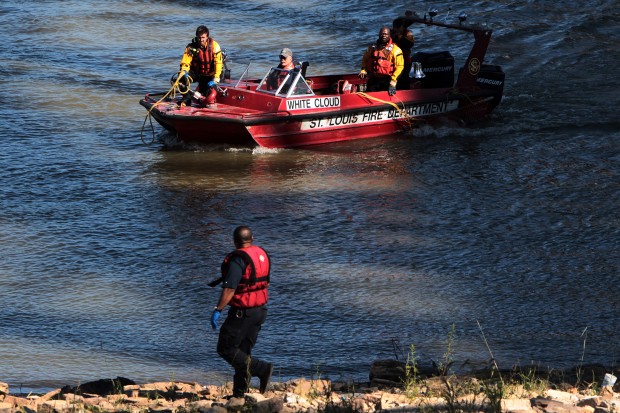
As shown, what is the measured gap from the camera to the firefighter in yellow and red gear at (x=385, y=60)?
17891 millimetres

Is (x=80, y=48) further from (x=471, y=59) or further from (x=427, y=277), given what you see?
(x=427, y=277)

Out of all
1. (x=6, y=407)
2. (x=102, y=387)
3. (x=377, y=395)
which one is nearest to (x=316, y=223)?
(x=102, y=387)

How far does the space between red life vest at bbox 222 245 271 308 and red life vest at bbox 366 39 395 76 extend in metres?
10.4

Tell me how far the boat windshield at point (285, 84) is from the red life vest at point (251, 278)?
9.43 m

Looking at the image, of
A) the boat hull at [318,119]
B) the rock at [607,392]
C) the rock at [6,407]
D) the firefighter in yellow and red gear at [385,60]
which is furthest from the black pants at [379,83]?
the rock at [6,407]

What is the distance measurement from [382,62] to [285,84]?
1.82 m

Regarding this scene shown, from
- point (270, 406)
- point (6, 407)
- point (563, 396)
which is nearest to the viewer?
point (270, 406)

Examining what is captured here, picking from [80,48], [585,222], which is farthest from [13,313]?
[80,48]

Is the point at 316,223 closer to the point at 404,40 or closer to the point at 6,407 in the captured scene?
the point at 404,40

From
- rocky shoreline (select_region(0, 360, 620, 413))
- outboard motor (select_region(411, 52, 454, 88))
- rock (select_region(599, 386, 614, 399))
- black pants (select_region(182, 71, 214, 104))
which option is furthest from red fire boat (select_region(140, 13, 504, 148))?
rock (select_region(599, 386, 614, 399))

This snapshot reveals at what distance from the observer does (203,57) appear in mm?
17453

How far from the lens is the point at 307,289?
1146 cm

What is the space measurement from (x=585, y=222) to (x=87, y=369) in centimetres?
730

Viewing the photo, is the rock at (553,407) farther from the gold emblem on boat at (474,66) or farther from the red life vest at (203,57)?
the gold emblem on boat at (474,66)
